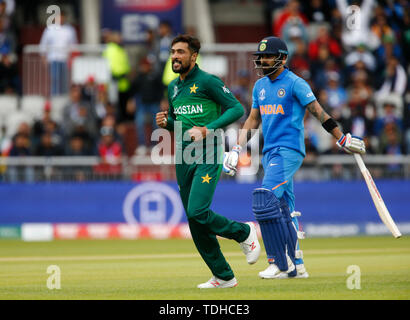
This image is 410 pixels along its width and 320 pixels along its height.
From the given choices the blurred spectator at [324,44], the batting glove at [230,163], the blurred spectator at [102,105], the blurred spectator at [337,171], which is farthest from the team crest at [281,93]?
the blurred spectator at [324,44]

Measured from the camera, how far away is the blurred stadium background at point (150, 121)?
19.8 metres

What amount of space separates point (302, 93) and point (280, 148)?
2.26 feet

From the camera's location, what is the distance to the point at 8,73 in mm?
22594

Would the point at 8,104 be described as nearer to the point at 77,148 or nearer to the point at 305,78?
the point at 77,148

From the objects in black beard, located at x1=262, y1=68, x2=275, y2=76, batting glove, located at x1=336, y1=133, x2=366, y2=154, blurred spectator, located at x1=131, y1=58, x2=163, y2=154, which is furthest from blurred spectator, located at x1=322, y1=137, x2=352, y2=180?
batting glove, located at x1=336, y1=133, x2=366, y2=154

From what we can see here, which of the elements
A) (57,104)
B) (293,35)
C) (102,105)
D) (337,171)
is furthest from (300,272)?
(57,104)

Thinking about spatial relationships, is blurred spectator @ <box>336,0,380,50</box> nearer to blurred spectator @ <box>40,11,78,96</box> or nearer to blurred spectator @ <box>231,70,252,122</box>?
blurred spectator @ <box>231,70,252,122</box>

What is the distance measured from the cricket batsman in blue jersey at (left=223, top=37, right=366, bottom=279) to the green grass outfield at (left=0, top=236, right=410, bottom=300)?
34cm

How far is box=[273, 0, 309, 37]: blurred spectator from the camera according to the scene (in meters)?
22.5

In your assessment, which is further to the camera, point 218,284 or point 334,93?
point 334,93

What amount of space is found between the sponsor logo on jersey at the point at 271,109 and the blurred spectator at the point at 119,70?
38.5 feet

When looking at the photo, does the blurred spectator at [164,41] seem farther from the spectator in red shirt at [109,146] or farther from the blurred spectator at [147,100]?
the spectator in red shirt at [109,146]
